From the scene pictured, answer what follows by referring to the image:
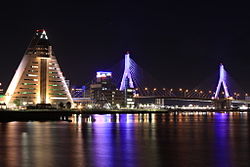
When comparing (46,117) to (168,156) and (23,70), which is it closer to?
(23,70)

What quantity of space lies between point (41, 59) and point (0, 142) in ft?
187

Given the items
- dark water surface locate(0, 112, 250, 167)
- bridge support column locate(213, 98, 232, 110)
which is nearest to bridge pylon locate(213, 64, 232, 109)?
bridge support column locate(213, 98, 232, 110)

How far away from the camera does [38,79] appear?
8119cm

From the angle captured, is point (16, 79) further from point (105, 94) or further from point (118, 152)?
point (118, 152)

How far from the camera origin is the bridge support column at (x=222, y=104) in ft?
420

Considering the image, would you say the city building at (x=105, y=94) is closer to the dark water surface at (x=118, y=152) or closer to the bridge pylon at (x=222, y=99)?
the bridge pylon at (x=222, y=99)

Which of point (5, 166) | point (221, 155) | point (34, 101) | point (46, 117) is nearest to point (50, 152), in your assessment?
point (5, 166)

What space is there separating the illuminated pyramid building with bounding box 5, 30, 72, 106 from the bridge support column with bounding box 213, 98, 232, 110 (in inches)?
2381

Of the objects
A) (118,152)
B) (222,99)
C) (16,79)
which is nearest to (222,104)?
(222,99)

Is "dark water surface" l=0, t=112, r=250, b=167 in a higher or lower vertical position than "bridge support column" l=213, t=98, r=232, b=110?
lower

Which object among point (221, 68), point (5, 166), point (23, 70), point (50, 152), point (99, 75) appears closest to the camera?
point (5, 166)

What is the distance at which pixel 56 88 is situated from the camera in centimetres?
8331

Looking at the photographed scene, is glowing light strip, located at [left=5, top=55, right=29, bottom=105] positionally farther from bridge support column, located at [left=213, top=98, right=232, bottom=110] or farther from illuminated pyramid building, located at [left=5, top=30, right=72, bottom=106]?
bridge support column, located at [left=213, top=98, right=232, bottom=110]

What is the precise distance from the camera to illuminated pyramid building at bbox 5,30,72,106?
262ft
